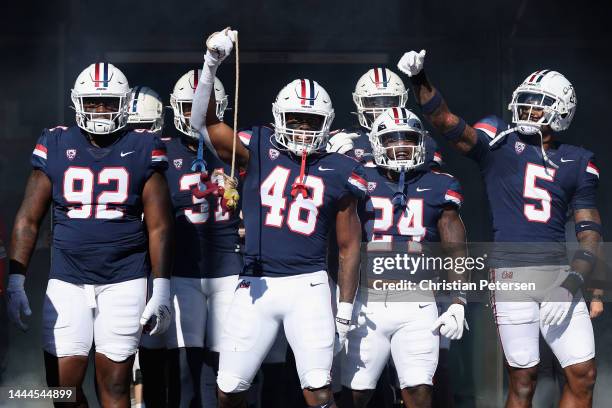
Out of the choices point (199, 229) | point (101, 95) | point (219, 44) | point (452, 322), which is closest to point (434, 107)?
point (452, 322)

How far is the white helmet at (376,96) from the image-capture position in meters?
6.09

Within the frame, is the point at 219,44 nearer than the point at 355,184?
Yes

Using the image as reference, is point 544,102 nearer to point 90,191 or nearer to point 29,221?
point 90,191

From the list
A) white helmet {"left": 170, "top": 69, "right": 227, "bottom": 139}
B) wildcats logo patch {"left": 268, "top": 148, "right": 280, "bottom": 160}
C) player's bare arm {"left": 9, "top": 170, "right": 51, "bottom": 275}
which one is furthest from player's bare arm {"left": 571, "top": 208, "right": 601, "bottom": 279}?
player's bare arm {"left": 9, "top": 170, "right": 51, "bottom": 275}

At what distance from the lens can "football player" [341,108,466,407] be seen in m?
5.41

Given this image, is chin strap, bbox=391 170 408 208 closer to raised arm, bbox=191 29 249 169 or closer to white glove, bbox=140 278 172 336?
raised arm, bbox=191 29 249 169

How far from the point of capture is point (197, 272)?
5.69 metres

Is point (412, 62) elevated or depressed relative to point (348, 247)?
elevated

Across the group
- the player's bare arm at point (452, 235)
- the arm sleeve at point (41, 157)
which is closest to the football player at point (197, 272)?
the arm sleeve at point (41, 157)

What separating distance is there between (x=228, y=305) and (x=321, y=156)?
34.5 inches

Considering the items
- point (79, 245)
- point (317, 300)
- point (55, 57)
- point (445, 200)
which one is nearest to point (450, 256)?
point (445, 200)

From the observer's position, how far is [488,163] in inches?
222

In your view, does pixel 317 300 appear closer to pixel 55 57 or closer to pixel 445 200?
pixel 445 200

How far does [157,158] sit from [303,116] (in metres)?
0.66
